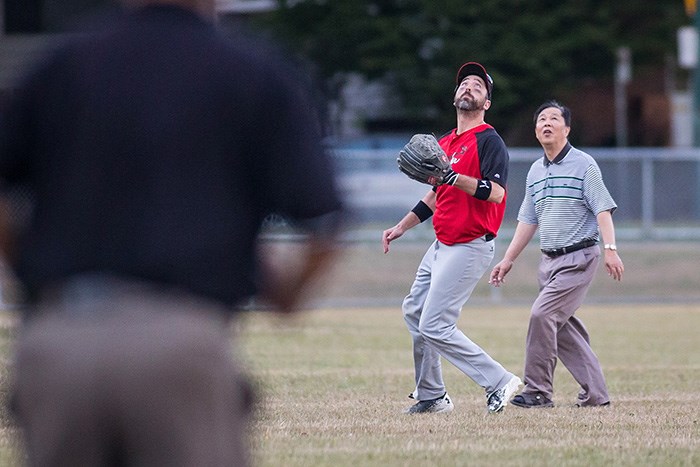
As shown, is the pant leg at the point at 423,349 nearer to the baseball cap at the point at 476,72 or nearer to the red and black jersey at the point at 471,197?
the red and black jersey at the point at 471,197

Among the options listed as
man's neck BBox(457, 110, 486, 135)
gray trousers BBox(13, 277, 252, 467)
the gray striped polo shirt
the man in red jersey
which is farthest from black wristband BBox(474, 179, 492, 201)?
gray trousers BBox(13, 277, 252, 467)

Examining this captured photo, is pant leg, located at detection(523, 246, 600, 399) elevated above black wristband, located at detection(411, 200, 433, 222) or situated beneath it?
situated beneath

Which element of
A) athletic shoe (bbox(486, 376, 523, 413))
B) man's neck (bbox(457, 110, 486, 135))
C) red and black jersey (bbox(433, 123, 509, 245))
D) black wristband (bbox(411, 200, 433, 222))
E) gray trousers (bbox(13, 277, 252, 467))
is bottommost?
athletic shoe (bbox(486, 376, 523, 413))

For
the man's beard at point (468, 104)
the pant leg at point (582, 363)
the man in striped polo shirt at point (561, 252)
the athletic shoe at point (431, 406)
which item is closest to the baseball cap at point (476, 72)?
the man's beard at point (468, 104)

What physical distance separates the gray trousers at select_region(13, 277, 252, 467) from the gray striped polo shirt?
6065 mm

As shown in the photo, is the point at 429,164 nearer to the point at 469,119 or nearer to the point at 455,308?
the point at 469,119

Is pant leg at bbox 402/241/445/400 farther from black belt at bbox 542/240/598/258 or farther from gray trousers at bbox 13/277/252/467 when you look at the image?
gray trousers at bbox 13/277/252/467

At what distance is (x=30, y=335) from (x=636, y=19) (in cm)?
3378

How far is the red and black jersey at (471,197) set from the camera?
8.15 metres

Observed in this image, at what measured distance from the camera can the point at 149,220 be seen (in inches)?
115

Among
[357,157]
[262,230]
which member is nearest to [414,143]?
[262,230]

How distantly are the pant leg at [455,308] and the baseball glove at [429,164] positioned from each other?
1.81ft

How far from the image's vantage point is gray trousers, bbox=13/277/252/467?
2.83 m

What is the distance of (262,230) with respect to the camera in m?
3.15
